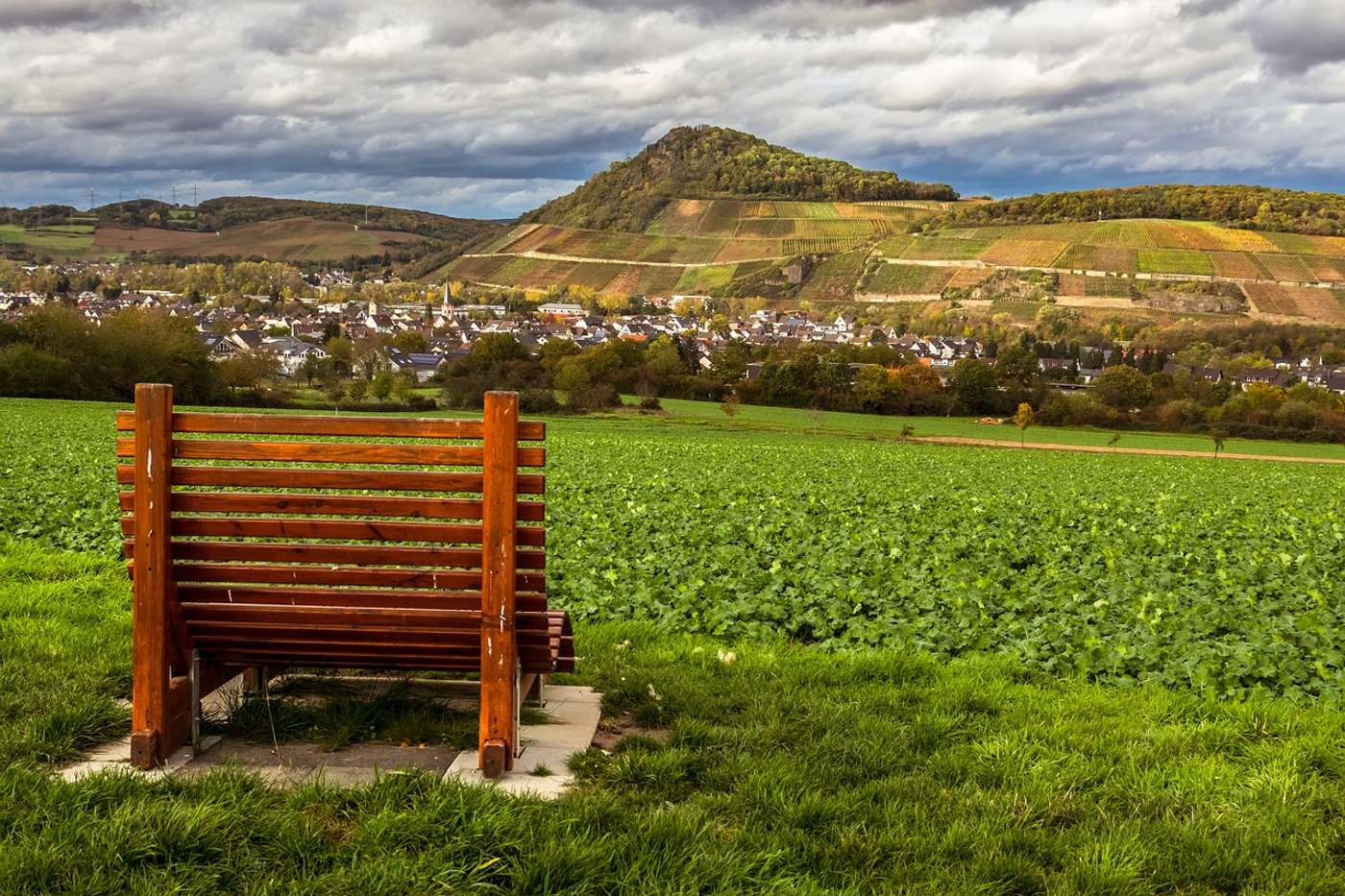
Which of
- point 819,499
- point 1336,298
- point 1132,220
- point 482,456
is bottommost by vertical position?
point 819,499

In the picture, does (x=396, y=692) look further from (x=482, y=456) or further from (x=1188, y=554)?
(x=1188, y=554)

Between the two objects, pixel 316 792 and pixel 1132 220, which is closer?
pixel 316 792

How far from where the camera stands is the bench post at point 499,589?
174 inches

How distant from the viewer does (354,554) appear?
181 inches

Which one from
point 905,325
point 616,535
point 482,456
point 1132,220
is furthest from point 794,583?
point 1132,220

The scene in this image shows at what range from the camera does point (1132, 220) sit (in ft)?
646

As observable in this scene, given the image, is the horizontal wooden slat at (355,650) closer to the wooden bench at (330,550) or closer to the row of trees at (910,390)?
the wooden bench at (330,550)

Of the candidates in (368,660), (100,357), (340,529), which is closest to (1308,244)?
(100,357)

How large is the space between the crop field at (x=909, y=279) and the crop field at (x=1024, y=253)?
5967 millimetres

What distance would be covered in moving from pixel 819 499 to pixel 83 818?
14.4 metres

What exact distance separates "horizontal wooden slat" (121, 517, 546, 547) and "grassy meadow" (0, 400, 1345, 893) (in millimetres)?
1033

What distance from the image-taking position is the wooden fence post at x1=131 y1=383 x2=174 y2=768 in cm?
445

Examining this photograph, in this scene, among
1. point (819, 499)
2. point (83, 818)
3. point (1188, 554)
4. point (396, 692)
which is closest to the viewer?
point (83, 818)

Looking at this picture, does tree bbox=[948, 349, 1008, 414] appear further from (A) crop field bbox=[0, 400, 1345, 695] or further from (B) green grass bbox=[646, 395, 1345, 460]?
(A) crop field bbox=[0, 400, 1345, 695]
